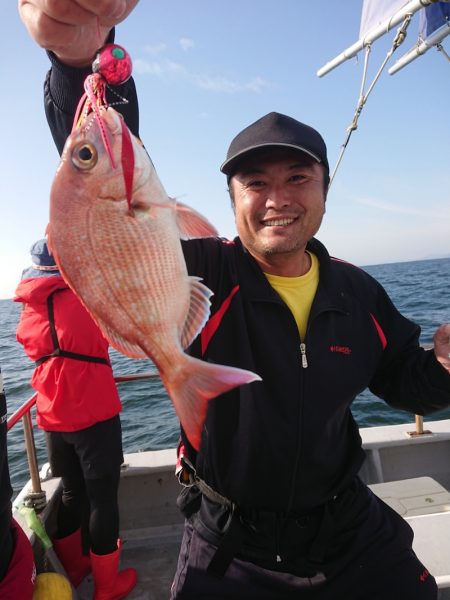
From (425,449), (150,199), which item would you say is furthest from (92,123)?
(425,449)

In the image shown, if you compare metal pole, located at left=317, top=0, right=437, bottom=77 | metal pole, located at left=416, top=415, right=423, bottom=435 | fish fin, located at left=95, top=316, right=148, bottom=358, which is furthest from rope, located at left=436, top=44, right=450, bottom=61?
fish fin, located at left=95, top=316, right=148, bottom=358

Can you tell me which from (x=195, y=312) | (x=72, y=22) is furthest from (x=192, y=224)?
(x=72, y=22)

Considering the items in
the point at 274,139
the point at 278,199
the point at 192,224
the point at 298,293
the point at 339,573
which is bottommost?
the point at 339,573

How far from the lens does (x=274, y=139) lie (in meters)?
2.03

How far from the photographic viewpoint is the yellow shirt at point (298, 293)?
2230 millimetres

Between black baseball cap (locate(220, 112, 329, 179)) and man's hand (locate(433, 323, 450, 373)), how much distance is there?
1.11 meters

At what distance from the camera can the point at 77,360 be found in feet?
9.93

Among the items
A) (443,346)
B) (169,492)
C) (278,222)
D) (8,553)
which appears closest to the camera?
(8,553)

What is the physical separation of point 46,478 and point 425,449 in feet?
12.2

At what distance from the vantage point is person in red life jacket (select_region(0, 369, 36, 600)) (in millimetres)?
1955

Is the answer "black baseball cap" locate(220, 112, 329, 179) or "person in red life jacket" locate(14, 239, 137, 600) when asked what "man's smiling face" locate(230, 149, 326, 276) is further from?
"person in red life jacket" locate(14, 239, 137, 600)

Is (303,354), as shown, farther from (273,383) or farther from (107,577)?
(107,577)

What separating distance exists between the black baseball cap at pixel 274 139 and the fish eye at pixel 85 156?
33.6 inches

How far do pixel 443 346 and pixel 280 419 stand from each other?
3.22 feet
